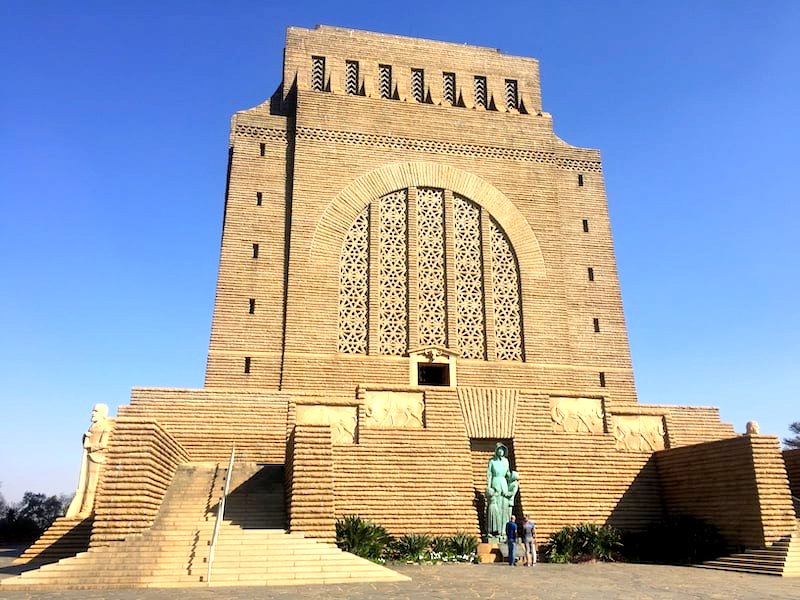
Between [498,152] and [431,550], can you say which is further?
[498,152]

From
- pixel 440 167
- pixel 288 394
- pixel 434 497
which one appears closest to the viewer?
pixel 434 497

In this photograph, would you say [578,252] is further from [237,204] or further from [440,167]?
[237,204]

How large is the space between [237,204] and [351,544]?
10196 millimetres

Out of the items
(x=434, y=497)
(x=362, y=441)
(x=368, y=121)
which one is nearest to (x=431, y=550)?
(x=434, y=497)

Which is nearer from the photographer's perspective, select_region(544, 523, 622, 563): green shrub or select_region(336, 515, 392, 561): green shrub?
select_region(336, 515, 392, 561): green shrub

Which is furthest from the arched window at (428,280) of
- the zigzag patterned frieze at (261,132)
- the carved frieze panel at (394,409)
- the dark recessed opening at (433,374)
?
the carved frieze panel at (394,409)

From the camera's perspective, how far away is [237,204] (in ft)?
57.0

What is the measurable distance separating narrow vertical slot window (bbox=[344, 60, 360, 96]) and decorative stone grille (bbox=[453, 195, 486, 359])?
174 inches

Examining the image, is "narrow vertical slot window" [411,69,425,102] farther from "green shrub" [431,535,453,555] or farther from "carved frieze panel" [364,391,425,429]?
"green shrub" [431,535,453,555]

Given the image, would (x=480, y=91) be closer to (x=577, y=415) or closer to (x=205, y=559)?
(x=577, y=415)

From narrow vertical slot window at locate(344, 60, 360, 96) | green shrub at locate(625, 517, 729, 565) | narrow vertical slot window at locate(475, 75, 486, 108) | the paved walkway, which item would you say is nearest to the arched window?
narrow vertical slot window at locate(344, 60, 360, 96)

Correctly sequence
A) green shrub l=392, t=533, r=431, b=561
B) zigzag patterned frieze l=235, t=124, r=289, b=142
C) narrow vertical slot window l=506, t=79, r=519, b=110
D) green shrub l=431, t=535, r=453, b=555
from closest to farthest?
green shrub l=392, t=533, r=431, b=561
green shrub l=431, t=535, r=453, b=555
zigzag patterned frieze l=235, t=124, r=289, b=142
narrow vertical slot window l=506, t=79, r=519, b=110

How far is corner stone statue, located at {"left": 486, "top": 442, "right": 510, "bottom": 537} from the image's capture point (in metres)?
11.1

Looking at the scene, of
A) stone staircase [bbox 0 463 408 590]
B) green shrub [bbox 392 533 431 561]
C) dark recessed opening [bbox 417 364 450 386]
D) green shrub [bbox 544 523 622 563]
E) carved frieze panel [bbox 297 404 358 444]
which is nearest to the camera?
stone staircase [bbox 0 463 408 590]
